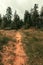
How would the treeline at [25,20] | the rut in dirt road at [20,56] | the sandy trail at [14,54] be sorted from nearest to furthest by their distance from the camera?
the rut in dirt road at [20,56] → the sandy trail at [14,54] → the treeline at [25,20]

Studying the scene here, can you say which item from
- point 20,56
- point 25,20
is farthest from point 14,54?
point 25,20

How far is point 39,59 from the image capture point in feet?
113

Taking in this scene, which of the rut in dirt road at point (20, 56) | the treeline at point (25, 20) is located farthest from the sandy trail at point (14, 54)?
the treeline at point (25, 20)

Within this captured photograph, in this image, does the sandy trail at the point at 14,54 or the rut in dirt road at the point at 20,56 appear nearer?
the rut in dirt road at the point at 20,56

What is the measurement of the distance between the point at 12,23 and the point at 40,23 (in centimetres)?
1288

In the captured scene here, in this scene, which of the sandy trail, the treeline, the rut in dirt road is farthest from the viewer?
the treeline

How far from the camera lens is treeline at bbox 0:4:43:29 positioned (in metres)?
88.0

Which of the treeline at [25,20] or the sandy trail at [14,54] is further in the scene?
the treeline at [25,20]

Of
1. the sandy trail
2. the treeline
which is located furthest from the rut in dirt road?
the treeline

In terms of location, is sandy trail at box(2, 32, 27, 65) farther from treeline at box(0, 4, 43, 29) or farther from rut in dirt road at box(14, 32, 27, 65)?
treeline at box(0, 4, 43, 29)

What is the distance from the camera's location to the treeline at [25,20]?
88.0 m

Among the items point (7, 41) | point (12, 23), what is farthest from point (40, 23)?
point (7, 41)

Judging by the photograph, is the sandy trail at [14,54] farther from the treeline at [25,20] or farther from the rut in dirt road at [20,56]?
the treeline at [25,20]

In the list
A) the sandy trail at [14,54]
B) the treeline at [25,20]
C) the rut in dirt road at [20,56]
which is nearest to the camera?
the rut in dirt road at [20,56]
